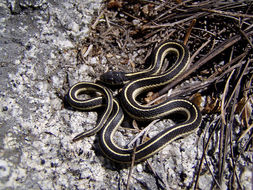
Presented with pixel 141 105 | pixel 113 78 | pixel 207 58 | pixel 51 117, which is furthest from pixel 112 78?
pixel 207 58

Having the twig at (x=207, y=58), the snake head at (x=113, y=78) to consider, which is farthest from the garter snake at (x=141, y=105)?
the twig at (x=207, y=58)

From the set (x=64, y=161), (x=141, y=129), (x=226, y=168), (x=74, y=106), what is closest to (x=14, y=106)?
(x=74, y=106)

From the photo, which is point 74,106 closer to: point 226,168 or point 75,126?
point 75,126

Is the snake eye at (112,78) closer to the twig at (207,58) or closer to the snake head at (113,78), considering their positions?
the snake head at (113,78)

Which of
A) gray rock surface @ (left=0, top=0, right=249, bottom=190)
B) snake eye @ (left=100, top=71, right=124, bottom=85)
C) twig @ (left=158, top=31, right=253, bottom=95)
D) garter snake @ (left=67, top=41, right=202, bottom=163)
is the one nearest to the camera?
gray rock surface @ (left=0, top=0, right=249, bottom=190)

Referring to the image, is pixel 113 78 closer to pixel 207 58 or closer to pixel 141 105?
pixel 141 105

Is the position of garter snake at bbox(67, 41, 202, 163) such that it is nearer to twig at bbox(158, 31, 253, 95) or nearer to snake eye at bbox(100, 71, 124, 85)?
snake eye at bbox(100, 71, 124, 85)

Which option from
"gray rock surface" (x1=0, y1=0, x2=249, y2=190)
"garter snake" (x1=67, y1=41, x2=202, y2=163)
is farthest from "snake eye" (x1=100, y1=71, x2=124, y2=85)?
"gray rock surface" (x1=0, y1=0, x2=249, y2=190)
